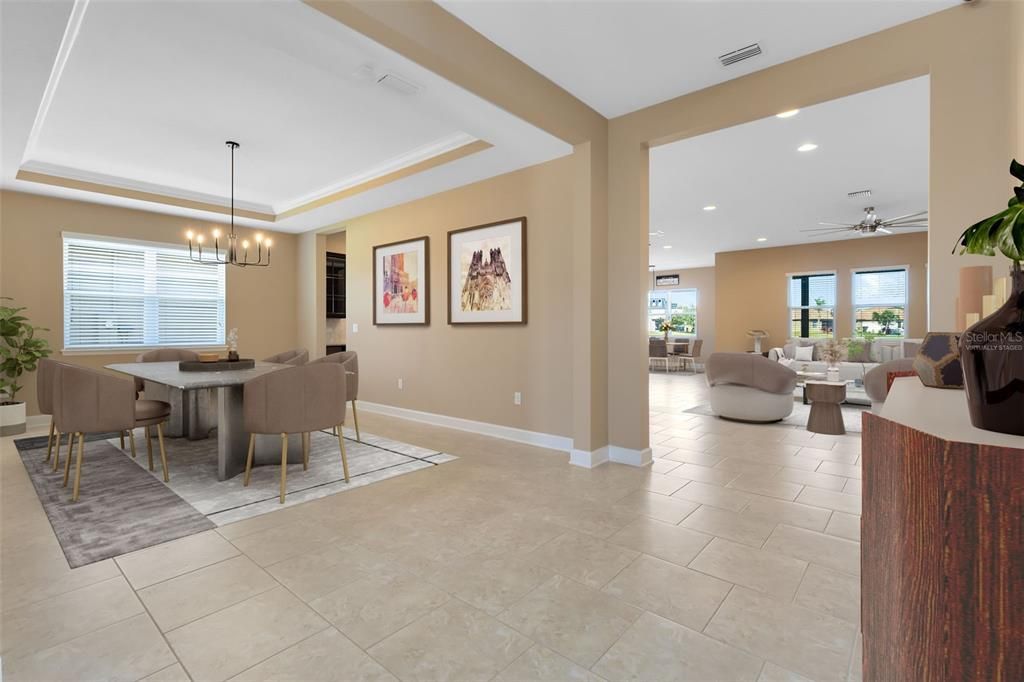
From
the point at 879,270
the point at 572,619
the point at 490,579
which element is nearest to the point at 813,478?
the point at 572,619

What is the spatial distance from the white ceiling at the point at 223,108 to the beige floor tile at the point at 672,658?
2.96m

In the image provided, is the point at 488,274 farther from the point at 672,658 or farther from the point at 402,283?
the point at 672,658

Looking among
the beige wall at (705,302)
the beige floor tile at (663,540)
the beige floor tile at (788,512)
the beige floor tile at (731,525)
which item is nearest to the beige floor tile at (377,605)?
the beige floor tile at (663,540)

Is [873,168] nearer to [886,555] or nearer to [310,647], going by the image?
[886,555]

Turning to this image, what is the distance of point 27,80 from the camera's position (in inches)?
116

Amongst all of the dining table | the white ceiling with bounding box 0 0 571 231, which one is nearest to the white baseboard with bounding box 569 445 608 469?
the dining table

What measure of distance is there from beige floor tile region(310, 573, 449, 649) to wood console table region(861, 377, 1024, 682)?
63.4 inches

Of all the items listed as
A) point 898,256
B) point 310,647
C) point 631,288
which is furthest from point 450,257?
point 898,256

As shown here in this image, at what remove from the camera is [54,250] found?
541 centimetres

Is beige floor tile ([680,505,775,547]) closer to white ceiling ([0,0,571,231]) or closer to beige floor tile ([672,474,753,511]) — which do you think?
beige floor tile ([672,474,753,511])

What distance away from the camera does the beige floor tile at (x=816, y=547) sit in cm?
220

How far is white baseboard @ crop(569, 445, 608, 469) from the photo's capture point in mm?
3766

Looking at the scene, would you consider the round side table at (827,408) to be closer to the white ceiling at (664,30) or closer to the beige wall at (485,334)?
the beige wall at (485,334)

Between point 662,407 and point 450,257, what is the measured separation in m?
3.76
